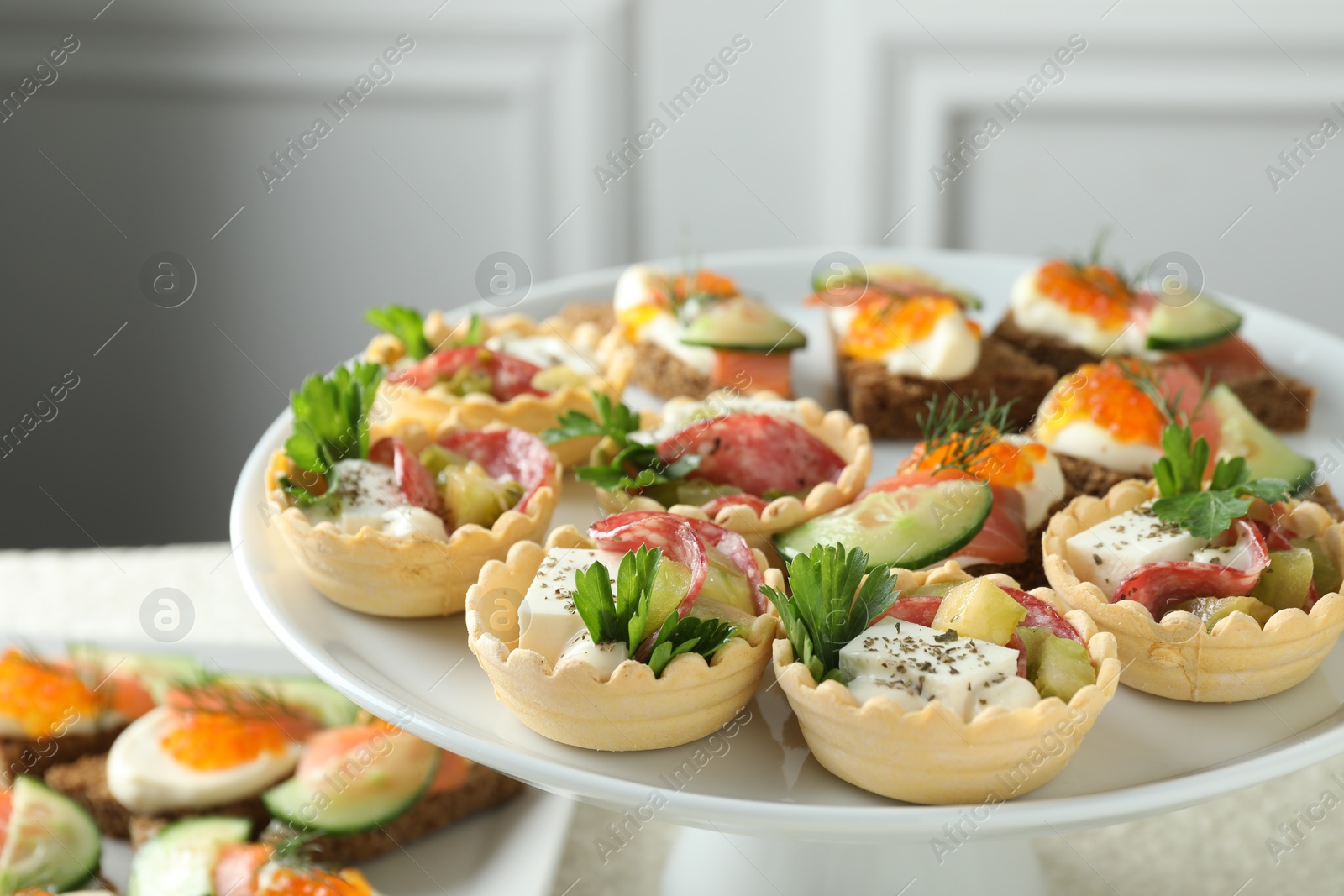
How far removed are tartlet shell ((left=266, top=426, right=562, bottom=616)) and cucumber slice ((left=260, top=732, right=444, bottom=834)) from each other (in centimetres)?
47

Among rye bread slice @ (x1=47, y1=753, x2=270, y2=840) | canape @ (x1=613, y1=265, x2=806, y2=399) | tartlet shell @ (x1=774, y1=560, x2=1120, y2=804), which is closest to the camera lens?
tartlet shell @ (x1=774, y1=560, x2=1120, y2=804)

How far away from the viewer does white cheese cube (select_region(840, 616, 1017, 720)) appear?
1.43 m

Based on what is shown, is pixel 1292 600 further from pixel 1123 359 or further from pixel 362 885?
pixel 362 885

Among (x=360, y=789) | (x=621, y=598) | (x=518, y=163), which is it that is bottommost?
(x=360, y=789)

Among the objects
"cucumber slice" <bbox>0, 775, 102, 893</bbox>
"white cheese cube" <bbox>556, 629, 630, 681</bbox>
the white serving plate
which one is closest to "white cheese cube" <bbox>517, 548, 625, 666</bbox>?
"white cheese cube" <bbox>556, 629, 630, 681</bbox>

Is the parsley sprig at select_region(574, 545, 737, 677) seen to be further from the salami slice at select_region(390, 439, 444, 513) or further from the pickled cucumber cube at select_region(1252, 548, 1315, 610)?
the pickled cucumber cube at select_region(1252, 548, 1315, 610)

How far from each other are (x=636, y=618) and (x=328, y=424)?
0.78 meters

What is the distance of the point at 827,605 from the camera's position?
150 centimetres

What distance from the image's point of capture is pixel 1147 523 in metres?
1.82

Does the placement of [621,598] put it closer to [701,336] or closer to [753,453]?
[753,453]

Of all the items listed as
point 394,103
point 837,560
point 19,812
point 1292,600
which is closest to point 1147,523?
point 1292,600

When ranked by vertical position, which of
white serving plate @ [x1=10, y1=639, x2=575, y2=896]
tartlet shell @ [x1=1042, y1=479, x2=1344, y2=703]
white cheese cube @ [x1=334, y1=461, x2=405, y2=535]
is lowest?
white serving plate @ [x1=10, y1=639, x2=575, y2=896]

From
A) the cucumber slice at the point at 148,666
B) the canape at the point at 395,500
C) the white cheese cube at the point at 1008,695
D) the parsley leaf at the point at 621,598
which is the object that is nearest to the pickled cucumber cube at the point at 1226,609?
the white cheese cube at the point at 1008,695

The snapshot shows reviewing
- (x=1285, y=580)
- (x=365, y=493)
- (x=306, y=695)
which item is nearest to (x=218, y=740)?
(x=306, y=695)
